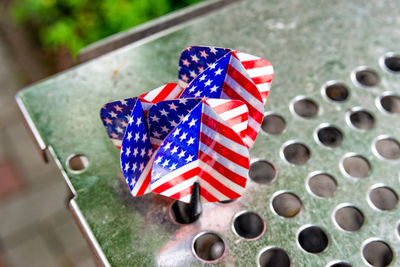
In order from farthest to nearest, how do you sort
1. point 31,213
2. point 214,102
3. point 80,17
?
point 80,17
point 31,213
point 214,102

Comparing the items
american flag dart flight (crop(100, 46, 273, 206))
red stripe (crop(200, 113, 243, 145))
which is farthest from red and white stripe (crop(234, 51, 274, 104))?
red stripe (crop(200, 113, 243, 145))

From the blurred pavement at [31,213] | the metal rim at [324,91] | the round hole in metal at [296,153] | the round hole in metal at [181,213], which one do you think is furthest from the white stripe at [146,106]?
the blurred pavement at [31,213]

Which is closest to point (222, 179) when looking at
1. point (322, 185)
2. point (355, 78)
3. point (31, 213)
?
point (322, 185)

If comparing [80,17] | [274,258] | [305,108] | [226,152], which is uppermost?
[226,152]

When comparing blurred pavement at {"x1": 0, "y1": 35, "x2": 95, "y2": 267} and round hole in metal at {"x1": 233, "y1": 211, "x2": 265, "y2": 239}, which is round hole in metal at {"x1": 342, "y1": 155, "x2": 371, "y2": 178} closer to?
round hole in metal at {"x1": 233, "y1": 211, "x2": 265, "y2": 239}

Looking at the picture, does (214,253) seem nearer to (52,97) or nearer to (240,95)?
(240,95)

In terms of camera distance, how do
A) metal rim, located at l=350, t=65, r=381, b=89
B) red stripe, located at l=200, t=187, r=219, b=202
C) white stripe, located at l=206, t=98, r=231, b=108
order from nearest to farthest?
white stripe, located at l=206, t=98, r=231, b=108, red stripe, located at l=200, t=187, r=219, b=202, metal rim, located at l=350, t=65, r=381, b=89

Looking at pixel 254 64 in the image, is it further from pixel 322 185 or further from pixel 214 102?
pixel 322 185
